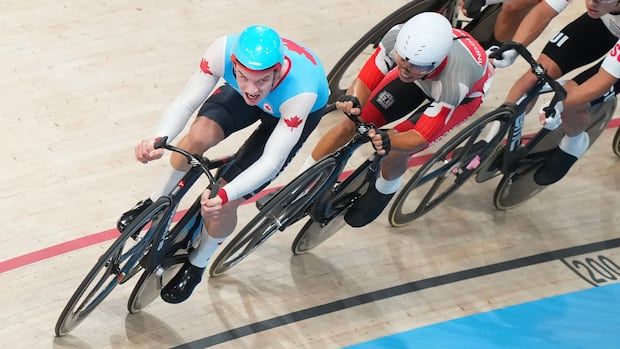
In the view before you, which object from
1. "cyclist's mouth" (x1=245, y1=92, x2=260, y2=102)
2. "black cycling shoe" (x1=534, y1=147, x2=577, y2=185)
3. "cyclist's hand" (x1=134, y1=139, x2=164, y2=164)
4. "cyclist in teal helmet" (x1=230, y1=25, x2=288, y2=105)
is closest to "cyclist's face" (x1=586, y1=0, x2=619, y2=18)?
"black cycling shoe" (x1=534, y1=147, x2=577, y2=185)

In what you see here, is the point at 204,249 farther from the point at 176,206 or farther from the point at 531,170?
the point at 531,170

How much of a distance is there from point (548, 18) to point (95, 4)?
3079 mm

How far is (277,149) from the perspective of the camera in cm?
360

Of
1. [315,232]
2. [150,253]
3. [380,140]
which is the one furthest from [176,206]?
[315,232]

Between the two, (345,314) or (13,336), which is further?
(345,314)

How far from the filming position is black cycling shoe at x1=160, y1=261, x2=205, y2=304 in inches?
163

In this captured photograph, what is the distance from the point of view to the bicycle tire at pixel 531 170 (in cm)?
500

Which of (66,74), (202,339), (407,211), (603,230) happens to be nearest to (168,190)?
(202,339)

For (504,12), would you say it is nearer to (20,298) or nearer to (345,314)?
→ (345,314)

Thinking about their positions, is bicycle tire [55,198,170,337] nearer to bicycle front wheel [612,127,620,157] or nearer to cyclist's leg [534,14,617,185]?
cyclist's leg [534,14,617,185]

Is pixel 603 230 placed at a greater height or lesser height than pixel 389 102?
lesser

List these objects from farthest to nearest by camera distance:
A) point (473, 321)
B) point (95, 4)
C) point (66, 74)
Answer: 1. point (95, 4)
2. point (66, 74)
3. point (473, 321)

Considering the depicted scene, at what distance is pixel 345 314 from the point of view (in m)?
4.42

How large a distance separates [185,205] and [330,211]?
2.73 feet
